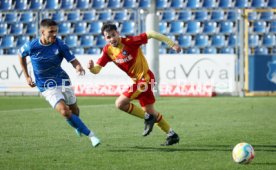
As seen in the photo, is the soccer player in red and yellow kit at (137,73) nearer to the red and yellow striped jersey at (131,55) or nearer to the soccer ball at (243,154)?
the red and yellow striped jersey at (131,55)

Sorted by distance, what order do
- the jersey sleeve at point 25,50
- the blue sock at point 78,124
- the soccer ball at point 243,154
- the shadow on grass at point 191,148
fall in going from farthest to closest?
the jersey sleeve at point 25,50 < the blue sock at point 78,124 < the shadow on grass at point 191,148 < the soccer ball at point 243,154

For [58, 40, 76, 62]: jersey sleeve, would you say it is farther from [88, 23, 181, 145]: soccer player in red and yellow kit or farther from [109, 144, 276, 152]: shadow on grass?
[109, 144, 276, 152]: shadow on grass

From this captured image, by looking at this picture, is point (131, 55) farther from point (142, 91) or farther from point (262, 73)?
point (262, 73)

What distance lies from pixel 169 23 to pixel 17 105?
353 inches

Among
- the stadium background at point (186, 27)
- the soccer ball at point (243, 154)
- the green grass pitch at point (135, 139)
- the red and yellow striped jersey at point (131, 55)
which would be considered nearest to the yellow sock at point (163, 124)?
the green grass pitch at point (135, 139)

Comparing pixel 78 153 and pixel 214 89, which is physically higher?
pixel 78 153

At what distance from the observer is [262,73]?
916 inches

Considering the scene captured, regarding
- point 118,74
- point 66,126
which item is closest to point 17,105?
point 118,74

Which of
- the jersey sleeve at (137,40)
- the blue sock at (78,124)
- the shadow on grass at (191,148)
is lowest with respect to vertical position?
the shadow on grass at (191,148)

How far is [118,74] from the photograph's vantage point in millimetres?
23672

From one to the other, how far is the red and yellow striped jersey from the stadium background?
487 inches

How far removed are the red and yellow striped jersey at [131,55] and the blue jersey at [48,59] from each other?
65cm

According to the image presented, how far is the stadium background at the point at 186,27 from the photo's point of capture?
23453 mm

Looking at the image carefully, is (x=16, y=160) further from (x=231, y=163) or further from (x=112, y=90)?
(x=112, y=90)
